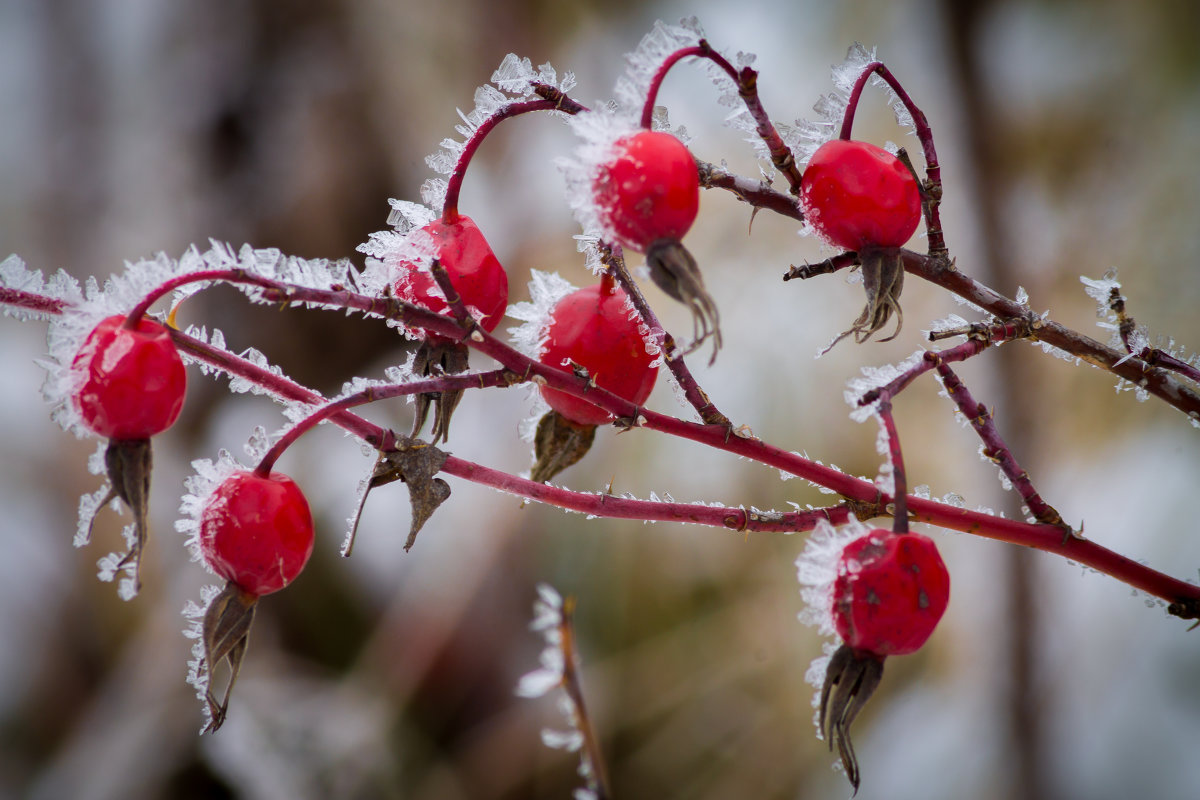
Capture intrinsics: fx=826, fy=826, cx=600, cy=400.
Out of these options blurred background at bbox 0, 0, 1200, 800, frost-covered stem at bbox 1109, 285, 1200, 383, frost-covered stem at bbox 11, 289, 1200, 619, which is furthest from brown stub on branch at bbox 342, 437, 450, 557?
blurred background at bbox 0, 0, 1200, 800

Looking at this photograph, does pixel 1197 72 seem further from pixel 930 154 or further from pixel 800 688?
pixel 930 154

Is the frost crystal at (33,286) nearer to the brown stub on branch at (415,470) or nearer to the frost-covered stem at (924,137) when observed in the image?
the brown stub on branch at (415,470)

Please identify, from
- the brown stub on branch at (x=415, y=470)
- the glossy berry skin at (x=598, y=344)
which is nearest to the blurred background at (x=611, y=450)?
the glossy berry skin at (x=598, y=344)

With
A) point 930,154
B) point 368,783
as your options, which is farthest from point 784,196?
point 368,783

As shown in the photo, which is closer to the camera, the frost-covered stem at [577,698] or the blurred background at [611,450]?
the frost-covered stem at [577,698]

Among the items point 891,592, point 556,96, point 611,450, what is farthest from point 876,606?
point 611,450

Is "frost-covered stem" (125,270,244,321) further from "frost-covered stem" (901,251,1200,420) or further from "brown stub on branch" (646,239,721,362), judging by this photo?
"frost-covered stem" (901,251,1200,420)

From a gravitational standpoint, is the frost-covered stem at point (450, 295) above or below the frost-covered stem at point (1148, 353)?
below
